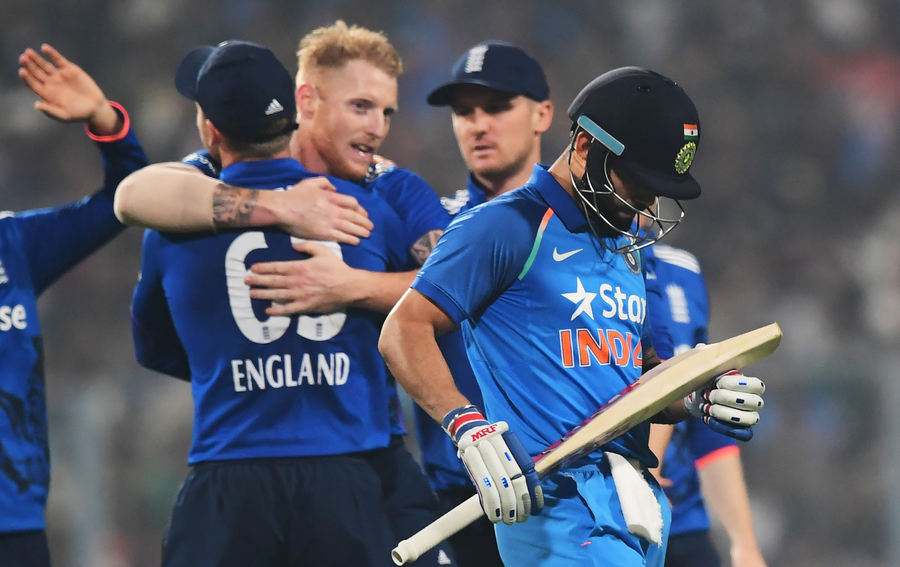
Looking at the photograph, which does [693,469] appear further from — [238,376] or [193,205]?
[193,205]

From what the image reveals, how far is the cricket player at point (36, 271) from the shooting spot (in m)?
3.40

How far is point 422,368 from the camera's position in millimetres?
2500

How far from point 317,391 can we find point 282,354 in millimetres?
150

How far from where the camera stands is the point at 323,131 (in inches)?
155

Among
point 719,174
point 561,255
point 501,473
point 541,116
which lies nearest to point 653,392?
point 561,255

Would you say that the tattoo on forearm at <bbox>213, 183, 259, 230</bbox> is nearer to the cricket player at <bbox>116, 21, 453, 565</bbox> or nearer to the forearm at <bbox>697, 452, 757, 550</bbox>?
the cricket player at <bbox>116, 21, 453, 565</bbox>

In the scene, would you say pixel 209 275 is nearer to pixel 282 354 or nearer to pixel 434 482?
pixel 282 354

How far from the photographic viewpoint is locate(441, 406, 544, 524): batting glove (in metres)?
2.29

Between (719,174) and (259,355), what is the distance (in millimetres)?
8092

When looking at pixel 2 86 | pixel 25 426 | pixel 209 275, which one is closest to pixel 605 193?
pixel 209 275

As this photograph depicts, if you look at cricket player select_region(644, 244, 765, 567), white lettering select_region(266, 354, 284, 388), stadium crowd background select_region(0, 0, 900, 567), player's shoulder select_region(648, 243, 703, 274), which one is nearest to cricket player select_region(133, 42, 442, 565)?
white lettering select_region(266, 354, 284, 388)

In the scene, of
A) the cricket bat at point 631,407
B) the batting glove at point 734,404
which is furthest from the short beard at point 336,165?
the batting glove at point 734,404

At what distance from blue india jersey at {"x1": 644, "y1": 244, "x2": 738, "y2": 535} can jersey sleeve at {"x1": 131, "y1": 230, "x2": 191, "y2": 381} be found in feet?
6.45

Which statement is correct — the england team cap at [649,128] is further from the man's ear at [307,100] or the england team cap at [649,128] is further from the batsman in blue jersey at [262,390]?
the man's ear at [307,100]
